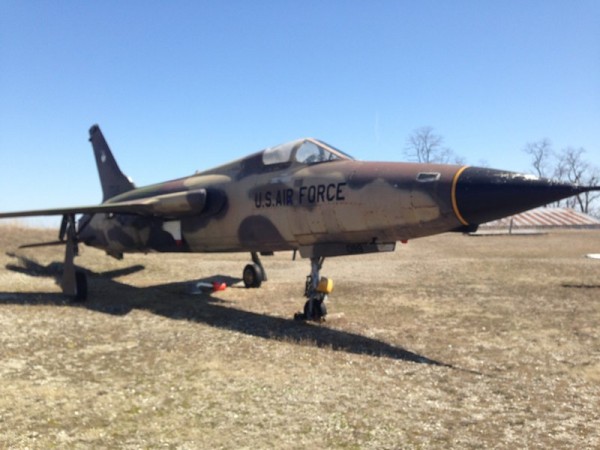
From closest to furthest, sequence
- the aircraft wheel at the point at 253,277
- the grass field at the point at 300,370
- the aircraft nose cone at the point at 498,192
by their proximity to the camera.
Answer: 1. the grass field at the point at 300,370
2. the aircraft nose cone at the point at 498,192
3. the aircraft wheel at the point at 253,277

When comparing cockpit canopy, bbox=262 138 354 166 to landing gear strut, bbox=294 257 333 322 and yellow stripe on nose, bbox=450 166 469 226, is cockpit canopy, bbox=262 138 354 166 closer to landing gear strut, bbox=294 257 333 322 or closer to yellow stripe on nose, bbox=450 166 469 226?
landing gear strut, bbox=294 257 333 322

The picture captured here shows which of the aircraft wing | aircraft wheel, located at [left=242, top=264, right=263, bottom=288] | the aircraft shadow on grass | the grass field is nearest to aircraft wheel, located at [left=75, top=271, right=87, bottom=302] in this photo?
the aircraft shadow on grass

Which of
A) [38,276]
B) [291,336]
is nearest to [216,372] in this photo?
[291,336]

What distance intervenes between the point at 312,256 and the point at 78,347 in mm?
4671

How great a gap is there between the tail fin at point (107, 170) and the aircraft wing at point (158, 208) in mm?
4823

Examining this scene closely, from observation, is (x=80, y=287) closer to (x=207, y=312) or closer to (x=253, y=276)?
(x=207, y=312)

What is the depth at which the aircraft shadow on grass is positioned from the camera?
26.7 feet

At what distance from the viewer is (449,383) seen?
634cm

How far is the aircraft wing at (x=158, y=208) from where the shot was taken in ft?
39.6

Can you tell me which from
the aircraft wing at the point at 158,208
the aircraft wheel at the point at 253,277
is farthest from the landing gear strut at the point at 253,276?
the aircraft wing at the point at 158,208

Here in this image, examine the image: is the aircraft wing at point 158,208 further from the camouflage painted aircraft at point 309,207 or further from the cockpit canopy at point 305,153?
the cockpit canopy at point 305,153

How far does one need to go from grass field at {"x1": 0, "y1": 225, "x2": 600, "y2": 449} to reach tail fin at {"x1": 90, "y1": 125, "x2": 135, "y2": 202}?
5141mm

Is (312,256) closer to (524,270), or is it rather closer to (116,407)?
(116,407)

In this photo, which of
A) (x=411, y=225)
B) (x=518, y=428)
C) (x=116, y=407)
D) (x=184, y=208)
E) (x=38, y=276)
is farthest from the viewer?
(x=38, y=276)
